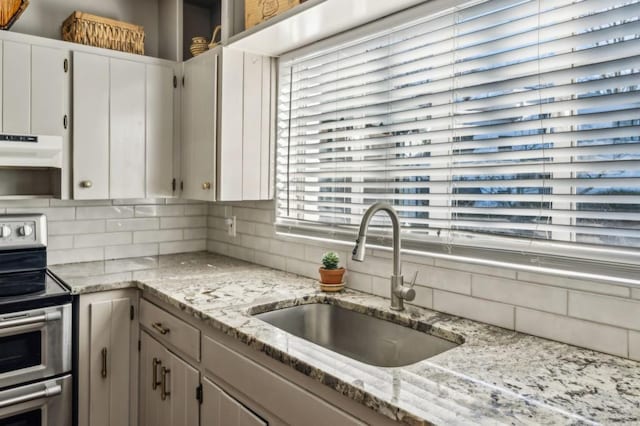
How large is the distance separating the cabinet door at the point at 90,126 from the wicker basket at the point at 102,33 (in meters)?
0.12

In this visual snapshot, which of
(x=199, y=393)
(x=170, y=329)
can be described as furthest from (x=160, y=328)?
(x=199, y=393)

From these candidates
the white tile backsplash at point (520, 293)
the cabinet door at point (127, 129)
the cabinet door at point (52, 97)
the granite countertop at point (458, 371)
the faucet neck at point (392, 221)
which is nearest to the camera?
the granite countertop at point (458, 371)

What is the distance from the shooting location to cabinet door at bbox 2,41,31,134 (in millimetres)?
2217

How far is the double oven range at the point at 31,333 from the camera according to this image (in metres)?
1.89

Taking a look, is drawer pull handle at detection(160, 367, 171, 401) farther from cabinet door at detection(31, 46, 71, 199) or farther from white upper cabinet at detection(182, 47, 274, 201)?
cabinet door at detection(31, 46, 71, 199)

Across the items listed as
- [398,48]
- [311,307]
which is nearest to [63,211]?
[311,307]

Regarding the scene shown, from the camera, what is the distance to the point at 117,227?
2.83 m

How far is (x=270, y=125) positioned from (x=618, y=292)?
1799mm

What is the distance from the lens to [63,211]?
2.64m

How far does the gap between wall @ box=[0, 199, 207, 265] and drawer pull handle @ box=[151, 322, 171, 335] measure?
0.89 metres

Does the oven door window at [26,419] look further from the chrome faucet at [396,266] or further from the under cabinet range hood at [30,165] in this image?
the chrome faucet at [396,266]

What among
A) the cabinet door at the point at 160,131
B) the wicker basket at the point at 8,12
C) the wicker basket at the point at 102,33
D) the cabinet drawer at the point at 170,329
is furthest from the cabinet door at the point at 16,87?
the cabinet drawer at the point at 170,329

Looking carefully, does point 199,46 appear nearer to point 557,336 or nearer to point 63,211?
point 63,211

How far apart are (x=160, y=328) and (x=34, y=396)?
1.80ft
